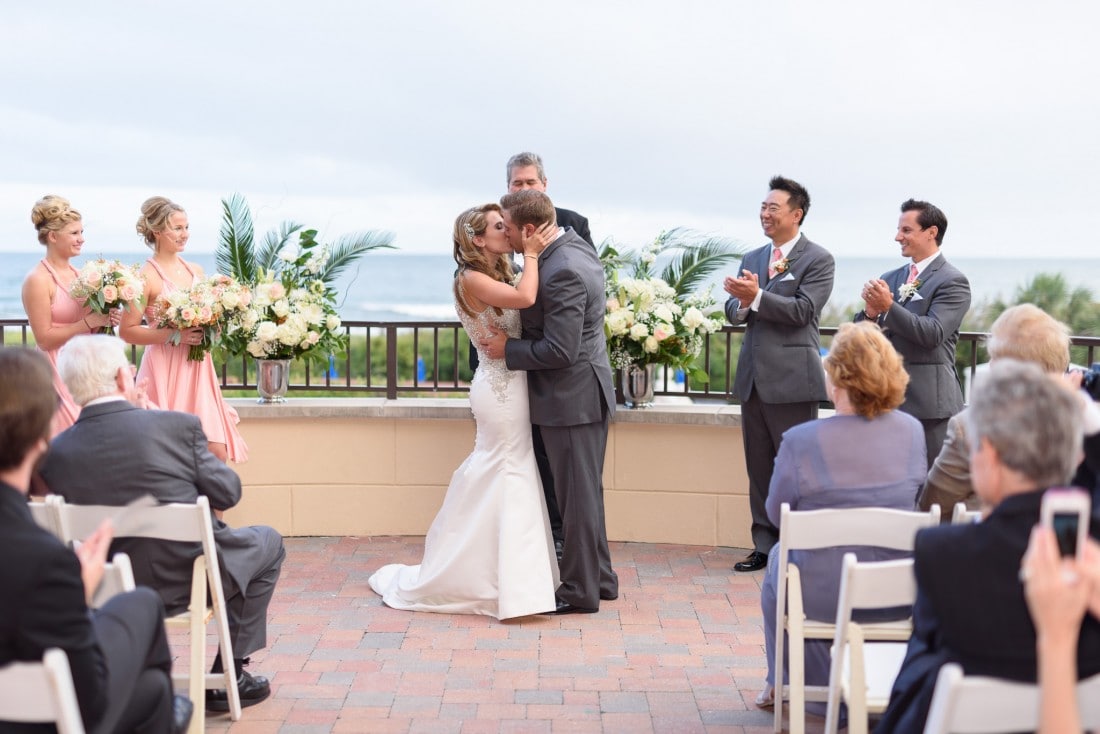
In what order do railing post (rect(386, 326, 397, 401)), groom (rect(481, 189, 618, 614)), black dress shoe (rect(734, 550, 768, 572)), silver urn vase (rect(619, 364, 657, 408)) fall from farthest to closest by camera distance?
railing post (rect(386, 326, 397, 401)), silver urn vase (rect(619, 364, 657, 408)), black dress shoe (rect(734, 550, 768, 572)), groom (rect(481, 189, 618, 614))

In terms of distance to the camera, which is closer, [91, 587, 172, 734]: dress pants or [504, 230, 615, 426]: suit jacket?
[91, 587, 172, 734]: dress pants

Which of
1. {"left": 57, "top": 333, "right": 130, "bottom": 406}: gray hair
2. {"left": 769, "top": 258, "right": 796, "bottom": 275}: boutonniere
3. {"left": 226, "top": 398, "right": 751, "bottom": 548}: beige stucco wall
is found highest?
{"left": 769, "top": 258, "right": 796, "bottom": 275}: boutonniere

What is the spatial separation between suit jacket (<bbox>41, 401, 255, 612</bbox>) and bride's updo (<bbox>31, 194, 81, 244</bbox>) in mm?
2019

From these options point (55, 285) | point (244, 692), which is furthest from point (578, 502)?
point (55, 285)

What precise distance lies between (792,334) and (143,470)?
129 inches

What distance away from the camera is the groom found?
4734mm

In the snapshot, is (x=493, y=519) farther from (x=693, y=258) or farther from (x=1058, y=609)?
(x=1058, y=609)

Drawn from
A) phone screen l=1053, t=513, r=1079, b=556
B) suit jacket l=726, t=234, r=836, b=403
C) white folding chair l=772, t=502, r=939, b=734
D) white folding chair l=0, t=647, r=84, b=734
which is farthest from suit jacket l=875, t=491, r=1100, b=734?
suit jacket l=726, t=234, r=836, b=403

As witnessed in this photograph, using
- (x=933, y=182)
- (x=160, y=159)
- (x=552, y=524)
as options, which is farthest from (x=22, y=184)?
(x=552, y=524)

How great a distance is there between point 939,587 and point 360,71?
47.8 meters

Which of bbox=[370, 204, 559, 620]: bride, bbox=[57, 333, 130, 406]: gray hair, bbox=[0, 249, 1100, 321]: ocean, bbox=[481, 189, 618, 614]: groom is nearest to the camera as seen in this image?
bbox=[57, 333, 130, 406]: gray hair

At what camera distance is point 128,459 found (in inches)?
130

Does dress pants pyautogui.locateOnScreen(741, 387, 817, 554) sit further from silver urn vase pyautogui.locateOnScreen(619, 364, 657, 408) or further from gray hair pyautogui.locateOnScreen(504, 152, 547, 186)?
gray hair pyautogui.locateOnScreen(504, 152, 547, 186)

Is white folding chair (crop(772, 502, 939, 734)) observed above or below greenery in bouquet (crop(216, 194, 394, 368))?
below
